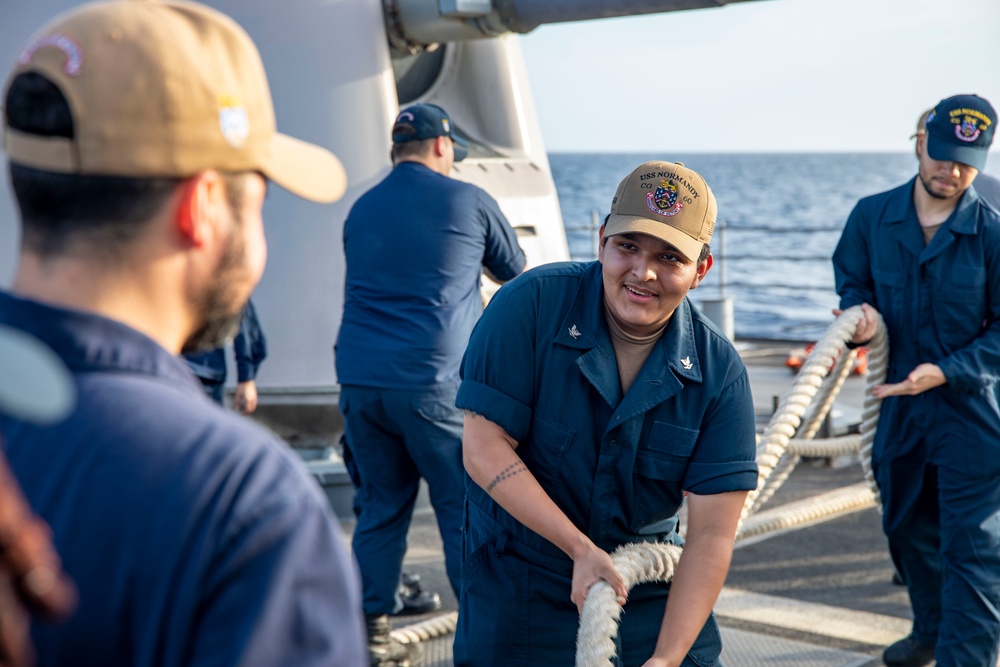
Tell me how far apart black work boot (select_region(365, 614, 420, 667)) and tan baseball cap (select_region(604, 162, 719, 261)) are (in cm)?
220

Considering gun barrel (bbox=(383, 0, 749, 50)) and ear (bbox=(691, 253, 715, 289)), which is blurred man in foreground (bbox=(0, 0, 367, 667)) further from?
gun barrel (bbox=(383, 0, 749, 50))

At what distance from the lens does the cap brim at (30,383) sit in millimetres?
858

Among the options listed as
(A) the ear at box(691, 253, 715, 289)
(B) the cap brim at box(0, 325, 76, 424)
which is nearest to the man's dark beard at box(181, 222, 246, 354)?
(B) the cap brim at box(0, 325, 76, 424)

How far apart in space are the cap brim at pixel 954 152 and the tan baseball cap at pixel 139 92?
3433 mm

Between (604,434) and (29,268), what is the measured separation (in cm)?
156

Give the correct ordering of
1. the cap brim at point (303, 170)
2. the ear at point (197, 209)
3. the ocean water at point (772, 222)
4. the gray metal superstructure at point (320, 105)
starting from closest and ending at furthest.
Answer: the ear at point (197, 209), the cap brim at point (303, 170), the gray metal superstructure at point (320, 105), the ocean water at point (772, 222)

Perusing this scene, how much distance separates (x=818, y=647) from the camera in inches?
179

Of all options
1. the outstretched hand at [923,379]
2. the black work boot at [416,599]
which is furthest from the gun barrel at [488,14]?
Answer: the black work boot at [416,599]

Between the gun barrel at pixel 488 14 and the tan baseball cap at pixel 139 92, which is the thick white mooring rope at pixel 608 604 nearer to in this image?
the tan baseball cap at pixel 139 92

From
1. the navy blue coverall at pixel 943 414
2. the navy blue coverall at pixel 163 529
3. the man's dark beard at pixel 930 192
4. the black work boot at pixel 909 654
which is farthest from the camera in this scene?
the black work boot at pixel 909 654

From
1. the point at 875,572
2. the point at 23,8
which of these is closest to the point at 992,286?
the point at 875,572

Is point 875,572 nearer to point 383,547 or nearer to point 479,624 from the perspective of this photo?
point 383,547

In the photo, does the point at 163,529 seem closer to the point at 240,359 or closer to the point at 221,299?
the point at 221,299

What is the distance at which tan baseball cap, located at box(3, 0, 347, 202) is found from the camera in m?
1.13
